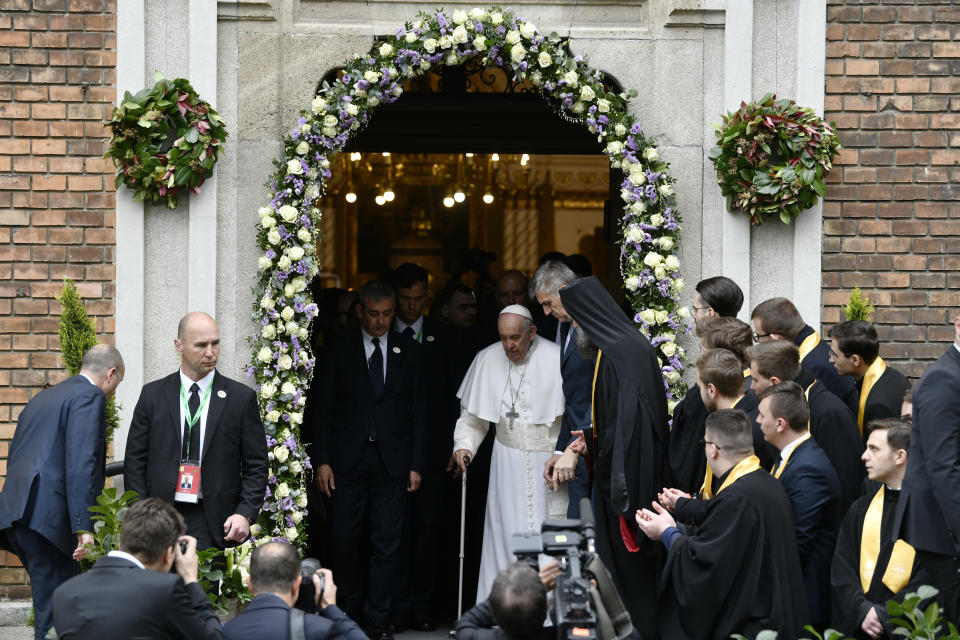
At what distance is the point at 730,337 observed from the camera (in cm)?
668

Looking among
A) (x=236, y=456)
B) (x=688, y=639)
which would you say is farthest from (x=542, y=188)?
(x=688, y=639)

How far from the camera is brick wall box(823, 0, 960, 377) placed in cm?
812

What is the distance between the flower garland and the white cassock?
786 mm

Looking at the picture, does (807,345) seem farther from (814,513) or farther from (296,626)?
(296,626)

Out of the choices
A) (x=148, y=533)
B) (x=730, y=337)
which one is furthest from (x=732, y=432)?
(x=148, y=533)

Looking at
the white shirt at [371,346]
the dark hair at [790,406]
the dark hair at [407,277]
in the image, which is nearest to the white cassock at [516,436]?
the white shirt at [371,346]

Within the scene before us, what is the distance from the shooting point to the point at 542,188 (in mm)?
15500

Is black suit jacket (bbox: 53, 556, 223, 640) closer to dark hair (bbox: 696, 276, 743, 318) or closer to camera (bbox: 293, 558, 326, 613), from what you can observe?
camera (bbox: 293, 558, 326, 613)

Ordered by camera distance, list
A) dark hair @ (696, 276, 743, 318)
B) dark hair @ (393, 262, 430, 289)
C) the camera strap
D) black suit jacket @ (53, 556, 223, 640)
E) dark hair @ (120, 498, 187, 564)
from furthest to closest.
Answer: dark hair @ (393, 262, 430, 289) < dark hair @ (696, 276, 743, 318) < dark hair @ (120, 498, 187, 564) < the camera strap < black suit jacket @ (53, 556, 223, 640)

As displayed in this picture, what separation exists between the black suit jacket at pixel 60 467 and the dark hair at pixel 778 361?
11.4 ft

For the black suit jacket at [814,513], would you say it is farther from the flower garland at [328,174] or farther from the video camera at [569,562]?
the flower garland at [328,174]

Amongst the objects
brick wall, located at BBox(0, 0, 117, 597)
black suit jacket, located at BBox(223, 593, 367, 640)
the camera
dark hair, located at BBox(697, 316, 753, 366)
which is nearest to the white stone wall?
brick wall, located at BBox(0, 0, 117, 597)

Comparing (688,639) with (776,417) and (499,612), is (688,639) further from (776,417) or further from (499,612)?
(499,612)

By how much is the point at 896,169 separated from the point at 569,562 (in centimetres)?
457
